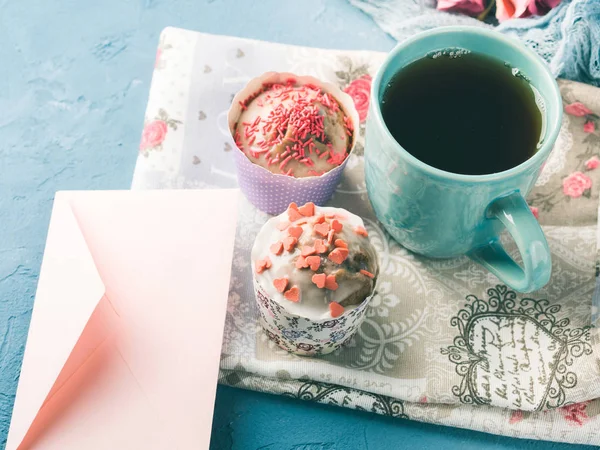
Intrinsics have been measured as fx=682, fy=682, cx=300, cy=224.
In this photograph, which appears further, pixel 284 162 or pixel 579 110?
pixel 579 110

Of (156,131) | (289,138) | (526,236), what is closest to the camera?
(526,236)

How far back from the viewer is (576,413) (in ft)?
2.23

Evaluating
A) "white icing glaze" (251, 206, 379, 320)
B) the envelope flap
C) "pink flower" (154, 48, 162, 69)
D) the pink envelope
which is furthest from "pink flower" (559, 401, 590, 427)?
"pink flower" (154, 48, 162, 69)

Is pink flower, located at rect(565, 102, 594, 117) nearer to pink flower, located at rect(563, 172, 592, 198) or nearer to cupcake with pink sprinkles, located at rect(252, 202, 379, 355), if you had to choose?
pink flower, located at rect(563, 172, 592, 198)

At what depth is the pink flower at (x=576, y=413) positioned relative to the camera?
68 centimetres

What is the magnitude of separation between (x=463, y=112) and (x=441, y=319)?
213mm

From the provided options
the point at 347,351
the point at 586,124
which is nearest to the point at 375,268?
the point at 347,351

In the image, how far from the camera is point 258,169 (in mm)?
691

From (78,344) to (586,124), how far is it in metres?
0.62

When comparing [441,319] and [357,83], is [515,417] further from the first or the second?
[357,83]

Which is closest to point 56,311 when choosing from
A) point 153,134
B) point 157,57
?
point 153,134

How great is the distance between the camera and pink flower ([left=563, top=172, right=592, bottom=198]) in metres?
0.77

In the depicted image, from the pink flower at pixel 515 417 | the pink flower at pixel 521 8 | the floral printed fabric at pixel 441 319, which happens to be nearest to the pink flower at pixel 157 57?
the floral printed fabric at pixel 441 319

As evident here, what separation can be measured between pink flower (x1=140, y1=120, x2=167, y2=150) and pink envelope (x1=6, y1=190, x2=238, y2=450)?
0.29ft
